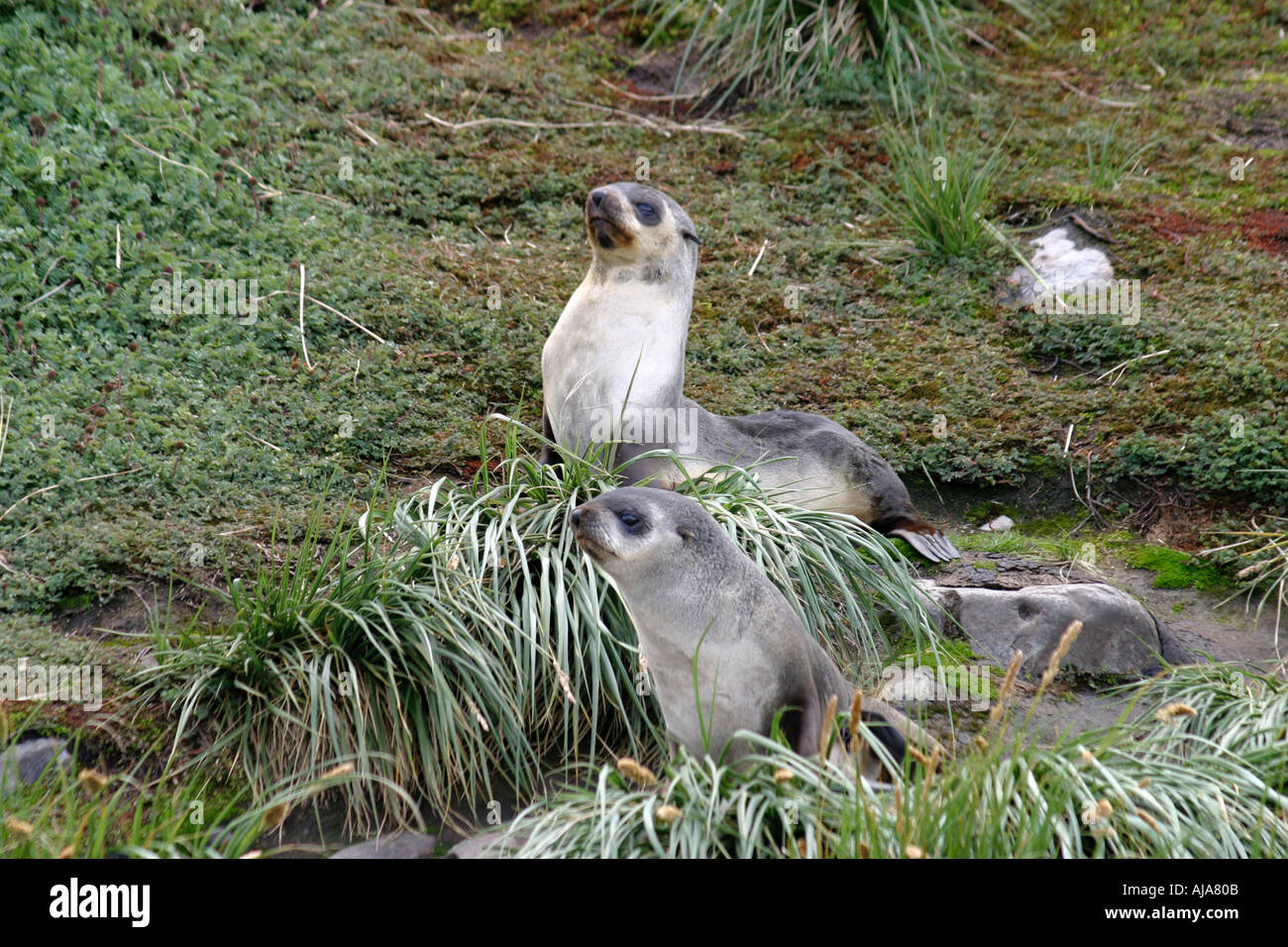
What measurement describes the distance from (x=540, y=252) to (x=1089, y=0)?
6.55 meters

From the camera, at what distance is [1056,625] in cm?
495

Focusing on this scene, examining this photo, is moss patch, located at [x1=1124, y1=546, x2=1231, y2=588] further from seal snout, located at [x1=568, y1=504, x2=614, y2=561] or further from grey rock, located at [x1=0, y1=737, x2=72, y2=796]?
grey rock, located at [x1=0, y1=737, x2=72, y2=796]

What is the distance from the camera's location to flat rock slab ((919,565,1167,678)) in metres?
4.90

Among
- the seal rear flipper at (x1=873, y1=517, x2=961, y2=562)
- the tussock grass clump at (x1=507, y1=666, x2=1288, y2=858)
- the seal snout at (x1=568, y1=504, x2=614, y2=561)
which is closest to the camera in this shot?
the tussock grass clump at (x1=507, y1=666, x2=1288, y2=858)

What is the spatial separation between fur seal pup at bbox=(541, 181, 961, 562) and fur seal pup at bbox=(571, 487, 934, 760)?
48.8 inches

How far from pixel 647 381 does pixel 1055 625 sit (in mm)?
1996

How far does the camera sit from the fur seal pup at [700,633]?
3.74 metres

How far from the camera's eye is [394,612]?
4.18 meters

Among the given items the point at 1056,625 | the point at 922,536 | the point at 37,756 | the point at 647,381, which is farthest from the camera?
the point at 922,536

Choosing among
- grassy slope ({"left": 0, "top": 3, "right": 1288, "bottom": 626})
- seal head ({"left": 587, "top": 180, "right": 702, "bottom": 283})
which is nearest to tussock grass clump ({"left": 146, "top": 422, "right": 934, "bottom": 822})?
grassy slope ({"left": 0, "top": 3, "right": 1288, "bottom": 626})

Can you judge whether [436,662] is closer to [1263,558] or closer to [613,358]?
[613,358]

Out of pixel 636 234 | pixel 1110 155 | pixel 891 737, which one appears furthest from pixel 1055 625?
pixel 1110 155
